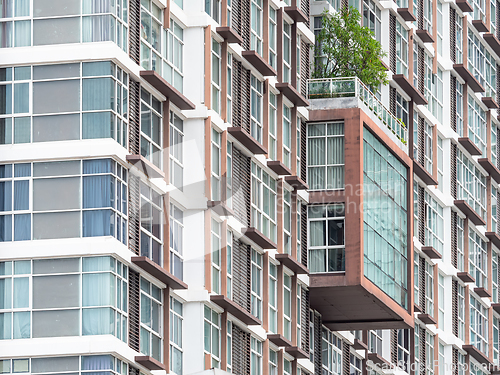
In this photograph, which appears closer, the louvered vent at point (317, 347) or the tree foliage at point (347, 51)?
the louvered vent at point (317, 347)

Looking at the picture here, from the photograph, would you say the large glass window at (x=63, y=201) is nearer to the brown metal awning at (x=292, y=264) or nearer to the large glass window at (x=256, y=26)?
the brown metal awning at (x=292, y=264)

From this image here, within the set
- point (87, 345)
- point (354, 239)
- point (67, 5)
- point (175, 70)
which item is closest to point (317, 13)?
point (354, 239)

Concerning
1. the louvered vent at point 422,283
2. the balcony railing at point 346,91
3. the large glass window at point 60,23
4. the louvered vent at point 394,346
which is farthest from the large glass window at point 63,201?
the louvered vent at point 422,283

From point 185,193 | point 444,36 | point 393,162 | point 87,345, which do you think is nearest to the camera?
point 87,345

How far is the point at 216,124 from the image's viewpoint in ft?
172

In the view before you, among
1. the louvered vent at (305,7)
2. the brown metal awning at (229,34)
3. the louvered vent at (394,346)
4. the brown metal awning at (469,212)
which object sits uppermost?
the louvered vent at (305,7)

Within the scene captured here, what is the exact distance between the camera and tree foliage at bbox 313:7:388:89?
6216cm

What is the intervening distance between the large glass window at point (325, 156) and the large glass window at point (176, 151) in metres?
9.99

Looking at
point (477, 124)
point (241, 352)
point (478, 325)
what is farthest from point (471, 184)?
point (241, 352)

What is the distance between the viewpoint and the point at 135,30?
4803 centimetres

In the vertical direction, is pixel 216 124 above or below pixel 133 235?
above

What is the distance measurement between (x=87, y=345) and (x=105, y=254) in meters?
2.57

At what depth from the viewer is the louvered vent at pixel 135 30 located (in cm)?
4772

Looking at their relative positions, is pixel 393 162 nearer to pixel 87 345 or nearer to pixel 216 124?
pixel 216 124
